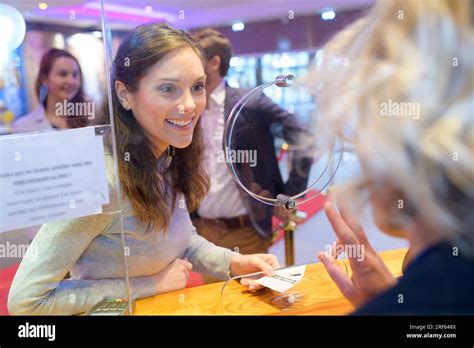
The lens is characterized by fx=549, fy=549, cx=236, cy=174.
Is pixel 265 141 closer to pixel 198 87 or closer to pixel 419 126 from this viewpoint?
pixel 198 87

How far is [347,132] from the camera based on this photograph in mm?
795

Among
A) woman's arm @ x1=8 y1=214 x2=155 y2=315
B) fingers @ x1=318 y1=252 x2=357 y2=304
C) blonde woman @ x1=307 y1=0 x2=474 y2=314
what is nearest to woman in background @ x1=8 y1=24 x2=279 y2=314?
woman's arm @ x1=8 y1=214 x2=155 y2=315

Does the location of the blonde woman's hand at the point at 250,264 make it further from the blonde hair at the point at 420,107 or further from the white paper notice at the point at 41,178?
A: the blonde hair at the point at 420,107

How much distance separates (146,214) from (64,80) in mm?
338

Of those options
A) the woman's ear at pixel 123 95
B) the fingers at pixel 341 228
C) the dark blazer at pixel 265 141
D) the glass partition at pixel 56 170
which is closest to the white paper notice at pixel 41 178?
the glass partition at pixel 56 170

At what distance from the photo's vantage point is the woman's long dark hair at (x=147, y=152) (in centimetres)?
115

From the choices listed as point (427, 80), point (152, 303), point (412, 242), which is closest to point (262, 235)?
point (152, 303)

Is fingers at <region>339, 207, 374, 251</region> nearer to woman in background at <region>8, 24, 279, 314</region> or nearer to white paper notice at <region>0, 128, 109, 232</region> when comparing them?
woman in background at <region>8, 24, 279, 314</region>

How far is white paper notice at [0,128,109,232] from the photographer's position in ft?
3.64

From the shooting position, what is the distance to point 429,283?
708 millimetres

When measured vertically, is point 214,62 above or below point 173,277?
above

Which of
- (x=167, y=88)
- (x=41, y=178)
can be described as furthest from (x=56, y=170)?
(x=167, y=88)
